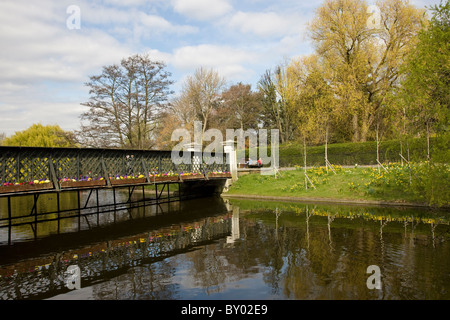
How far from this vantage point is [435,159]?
1238 cm

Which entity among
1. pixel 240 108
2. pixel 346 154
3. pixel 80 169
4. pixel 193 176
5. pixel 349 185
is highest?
pixel 240 108

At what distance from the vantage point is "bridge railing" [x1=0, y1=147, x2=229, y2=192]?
1352cm

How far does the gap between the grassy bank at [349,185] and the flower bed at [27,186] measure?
1500cm

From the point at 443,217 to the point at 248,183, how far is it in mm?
15254

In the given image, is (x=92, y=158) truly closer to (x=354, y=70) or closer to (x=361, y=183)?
(x=361, y=183)

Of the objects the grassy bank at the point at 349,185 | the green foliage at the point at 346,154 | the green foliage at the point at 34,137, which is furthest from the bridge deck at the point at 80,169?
the green foliage at the point at 34,137

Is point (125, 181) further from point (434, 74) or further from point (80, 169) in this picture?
point (434, 74)

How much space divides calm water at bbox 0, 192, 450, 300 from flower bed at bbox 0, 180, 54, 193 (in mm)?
2020

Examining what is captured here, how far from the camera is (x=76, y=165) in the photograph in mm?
16078

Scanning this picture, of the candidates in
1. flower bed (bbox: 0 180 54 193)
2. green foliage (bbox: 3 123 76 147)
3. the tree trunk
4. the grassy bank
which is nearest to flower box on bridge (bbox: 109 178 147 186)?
flower bed (bbox: 0 180 54 193)

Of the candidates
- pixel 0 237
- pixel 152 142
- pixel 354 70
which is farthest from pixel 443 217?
pixel 152 142

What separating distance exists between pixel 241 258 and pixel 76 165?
34.0ft

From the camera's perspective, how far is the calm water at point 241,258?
280 inches
